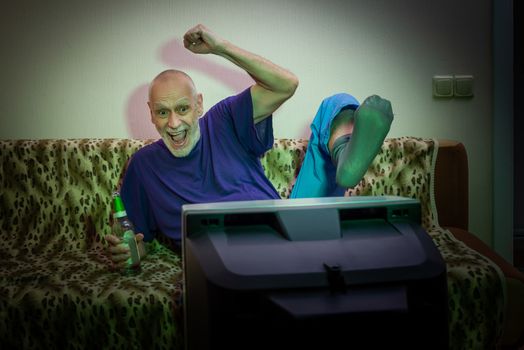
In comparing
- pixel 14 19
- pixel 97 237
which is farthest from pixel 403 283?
pixel 14 19

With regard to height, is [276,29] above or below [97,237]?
above

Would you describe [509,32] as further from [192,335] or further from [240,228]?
[192,335]

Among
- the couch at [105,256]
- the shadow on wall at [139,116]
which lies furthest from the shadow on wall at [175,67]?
the couch at [105,256]

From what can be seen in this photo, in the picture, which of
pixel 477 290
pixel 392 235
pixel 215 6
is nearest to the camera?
pixel 392 235

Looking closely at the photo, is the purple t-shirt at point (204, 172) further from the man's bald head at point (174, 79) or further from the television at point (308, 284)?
the television at point (308, 284)

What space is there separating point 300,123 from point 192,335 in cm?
139

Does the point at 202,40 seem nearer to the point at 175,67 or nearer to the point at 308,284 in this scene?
the point at 175,67

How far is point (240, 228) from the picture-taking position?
0.94 metres

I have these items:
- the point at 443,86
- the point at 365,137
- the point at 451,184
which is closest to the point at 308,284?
the point at 365,137

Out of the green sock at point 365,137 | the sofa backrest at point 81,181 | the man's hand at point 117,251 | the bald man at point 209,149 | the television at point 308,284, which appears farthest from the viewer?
the sofa backrest at point 81,181

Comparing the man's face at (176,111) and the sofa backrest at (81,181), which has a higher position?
the man's face at (176,111)

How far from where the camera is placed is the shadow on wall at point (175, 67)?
2.18m

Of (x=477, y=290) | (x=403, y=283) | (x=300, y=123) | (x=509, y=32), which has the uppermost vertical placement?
(x=509, y=32)

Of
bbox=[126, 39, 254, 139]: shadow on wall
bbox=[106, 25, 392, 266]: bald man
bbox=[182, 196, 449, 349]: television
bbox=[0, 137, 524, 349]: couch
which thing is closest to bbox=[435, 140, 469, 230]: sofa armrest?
bbox=[0, 137, 524, 349]: couch
